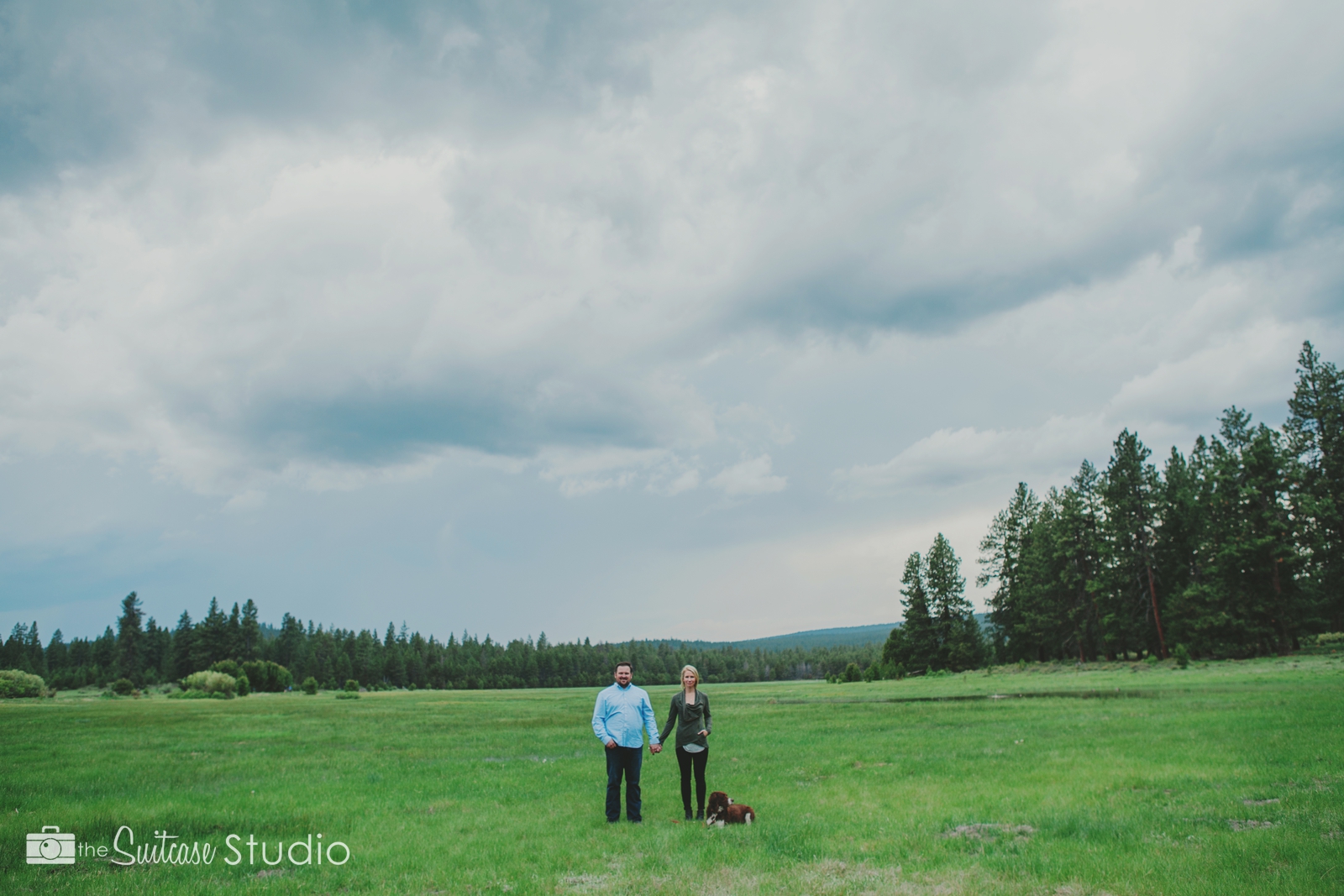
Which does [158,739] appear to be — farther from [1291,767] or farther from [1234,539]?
[1234,539]

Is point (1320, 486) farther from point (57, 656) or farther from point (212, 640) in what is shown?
point (57, 656)

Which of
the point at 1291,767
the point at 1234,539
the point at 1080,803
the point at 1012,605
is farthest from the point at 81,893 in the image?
the point at 1012,605

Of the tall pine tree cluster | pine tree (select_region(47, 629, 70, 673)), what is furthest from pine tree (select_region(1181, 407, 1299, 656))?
pine tree (select_region(47, 629, 70, 673))

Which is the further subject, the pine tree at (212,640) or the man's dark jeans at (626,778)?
the pine tree at (212,640)

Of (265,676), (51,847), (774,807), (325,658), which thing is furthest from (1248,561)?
(325,658)

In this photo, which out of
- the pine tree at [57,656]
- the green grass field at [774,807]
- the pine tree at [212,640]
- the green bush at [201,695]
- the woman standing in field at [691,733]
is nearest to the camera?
the green grass field at [774,807]

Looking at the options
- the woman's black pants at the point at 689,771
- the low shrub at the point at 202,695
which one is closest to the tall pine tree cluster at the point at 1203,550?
the woman's black pants at the point at 689,771

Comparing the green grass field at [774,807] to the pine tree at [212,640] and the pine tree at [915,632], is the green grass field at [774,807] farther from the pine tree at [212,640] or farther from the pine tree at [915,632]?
the pine tree at [212,640]

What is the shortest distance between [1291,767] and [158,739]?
34.1 m

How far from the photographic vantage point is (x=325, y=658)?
147 metres

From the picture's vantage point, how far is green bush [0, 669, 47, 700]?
6109cm

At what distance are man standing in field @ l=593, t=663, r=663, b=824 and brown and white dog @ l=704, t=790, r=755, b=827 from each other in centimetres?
126

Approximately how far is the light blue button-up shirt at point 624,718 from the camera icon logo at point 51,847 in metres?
7.77

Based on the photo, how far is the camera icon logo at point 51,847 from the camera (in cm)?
996
